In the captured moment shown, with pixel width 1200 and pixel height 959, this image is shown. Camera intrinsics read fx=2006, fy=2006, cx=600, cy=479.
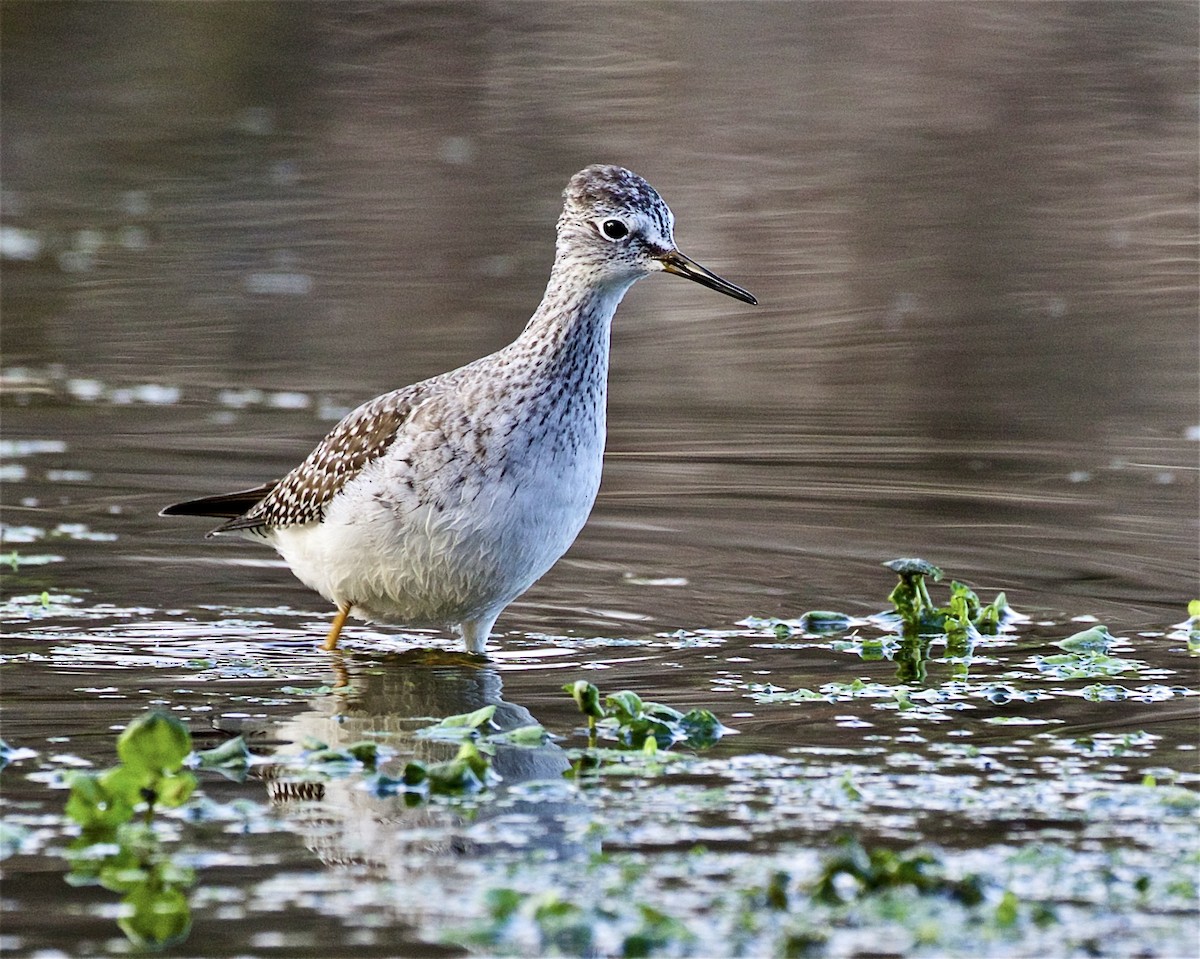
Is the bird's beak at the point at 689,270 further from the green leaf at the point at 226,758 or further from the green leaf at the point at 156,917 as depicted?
the green leaf at the point at 156,917

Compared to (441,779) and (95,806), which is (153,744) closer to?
(95,806)

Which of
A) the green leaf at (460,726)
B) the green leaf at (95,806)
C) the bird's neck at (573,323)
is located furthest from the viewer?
the bird's neck at (573,323)

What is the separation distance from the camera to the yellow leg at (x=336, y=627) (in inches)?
297

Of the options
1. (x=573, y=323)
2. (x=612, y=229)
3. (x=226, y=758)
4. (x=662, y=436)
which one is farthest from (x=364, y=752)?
(x=662, y=436)

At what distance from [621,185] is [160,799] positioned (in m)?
3.27

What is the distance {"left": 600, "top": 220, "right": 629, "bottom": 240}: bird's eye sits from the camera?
7.34m

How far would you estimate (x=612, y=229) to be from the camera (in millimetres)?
7344

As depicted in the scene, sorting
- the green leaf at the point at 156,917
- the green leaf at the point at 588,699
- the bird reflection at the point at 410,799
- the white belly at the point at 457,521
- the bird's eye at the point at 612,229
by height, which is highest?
the bird's eye at the point at 612,229

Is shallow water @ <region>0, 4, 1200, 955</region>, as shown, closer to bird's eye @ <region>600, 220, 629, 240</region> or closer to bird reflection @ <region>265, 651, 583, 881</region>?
bird reflection @ <region>265, 651, 583, 881</region>

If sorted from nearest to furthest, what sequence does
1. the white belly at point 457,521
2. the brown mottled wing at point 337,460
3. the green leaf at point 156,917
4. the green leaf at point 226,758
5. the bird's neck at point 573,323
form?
the green leaf at point 156,917 → the green leaf at point 226,758 → the white belly at point 457,521 → the bird's neck at point 573,323 → the brown mottled wing at point 337,460

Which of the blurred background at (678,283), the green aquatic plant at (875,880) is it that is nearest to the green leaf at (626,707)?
the green aquatic plant at (875,880)

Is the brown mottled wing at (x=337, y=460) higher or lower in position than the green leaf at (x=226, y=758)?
higher

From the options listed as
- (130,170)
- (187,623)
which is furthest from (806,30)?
(187,623)

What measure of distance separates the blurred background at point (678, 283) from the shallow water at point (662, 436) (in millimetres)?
54
